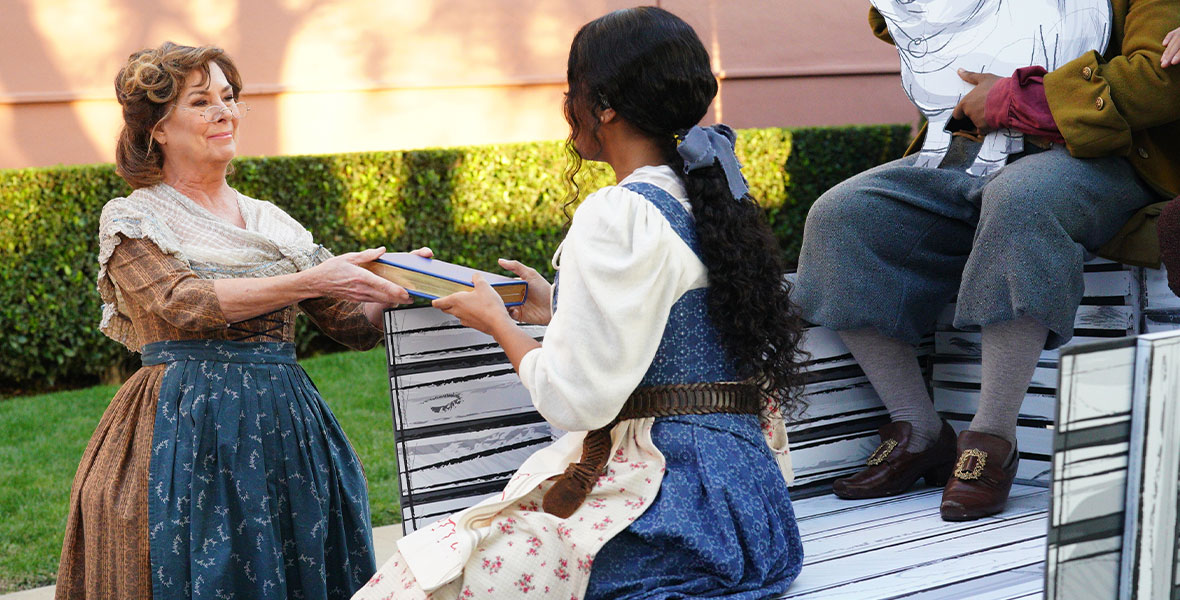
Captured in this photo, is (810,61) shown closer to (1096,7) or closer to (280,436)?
(1096,7)

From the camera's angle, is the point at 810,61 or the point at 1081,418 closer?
the point at 1081,418

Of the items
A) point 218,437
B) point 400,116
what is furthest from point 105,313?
point 400,116

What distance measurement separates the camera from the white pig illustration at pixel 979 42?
9.22 ft

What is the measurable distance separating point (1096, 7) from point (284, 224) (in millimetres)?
2080

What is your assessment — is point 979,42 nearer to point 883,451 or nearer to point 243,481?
point 883,451

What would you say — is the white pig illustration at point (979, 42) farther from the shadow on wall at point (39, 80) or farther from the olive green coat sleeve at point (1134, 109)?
the shadow on wall at point (39, 80)

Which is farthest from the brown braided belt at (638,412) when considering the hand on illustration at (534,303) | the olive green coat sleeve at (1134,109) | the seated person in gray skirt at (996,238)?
the olive green coat sleeve at (1134,109)

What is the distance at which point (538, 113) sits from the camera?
30.0 ft

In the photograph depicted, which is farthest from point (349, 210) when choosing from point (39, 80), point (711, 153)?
point (711, 153)

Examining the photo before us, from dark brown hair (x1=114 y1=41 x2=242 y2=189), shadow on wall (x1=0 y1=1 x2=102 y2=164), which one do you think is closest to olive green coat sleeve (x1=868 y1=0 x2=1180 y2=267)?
dark brown hair (x1=114 y1=41 x2=242 y2=189)

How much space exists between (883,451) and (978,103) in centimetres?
91

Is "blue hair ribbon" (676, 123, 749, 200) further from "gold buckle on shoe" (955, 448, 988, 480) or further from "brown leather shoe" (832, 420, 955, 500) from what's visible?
"brown leather shoe" (832, 420, 955, 500)

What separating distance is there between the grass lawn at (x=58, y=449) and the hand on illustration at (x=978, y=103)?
101 inches

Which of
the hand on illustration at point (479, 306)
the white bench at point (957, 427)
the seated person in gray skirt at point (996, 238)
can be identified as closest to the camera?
the white bench at point (957, 427)
